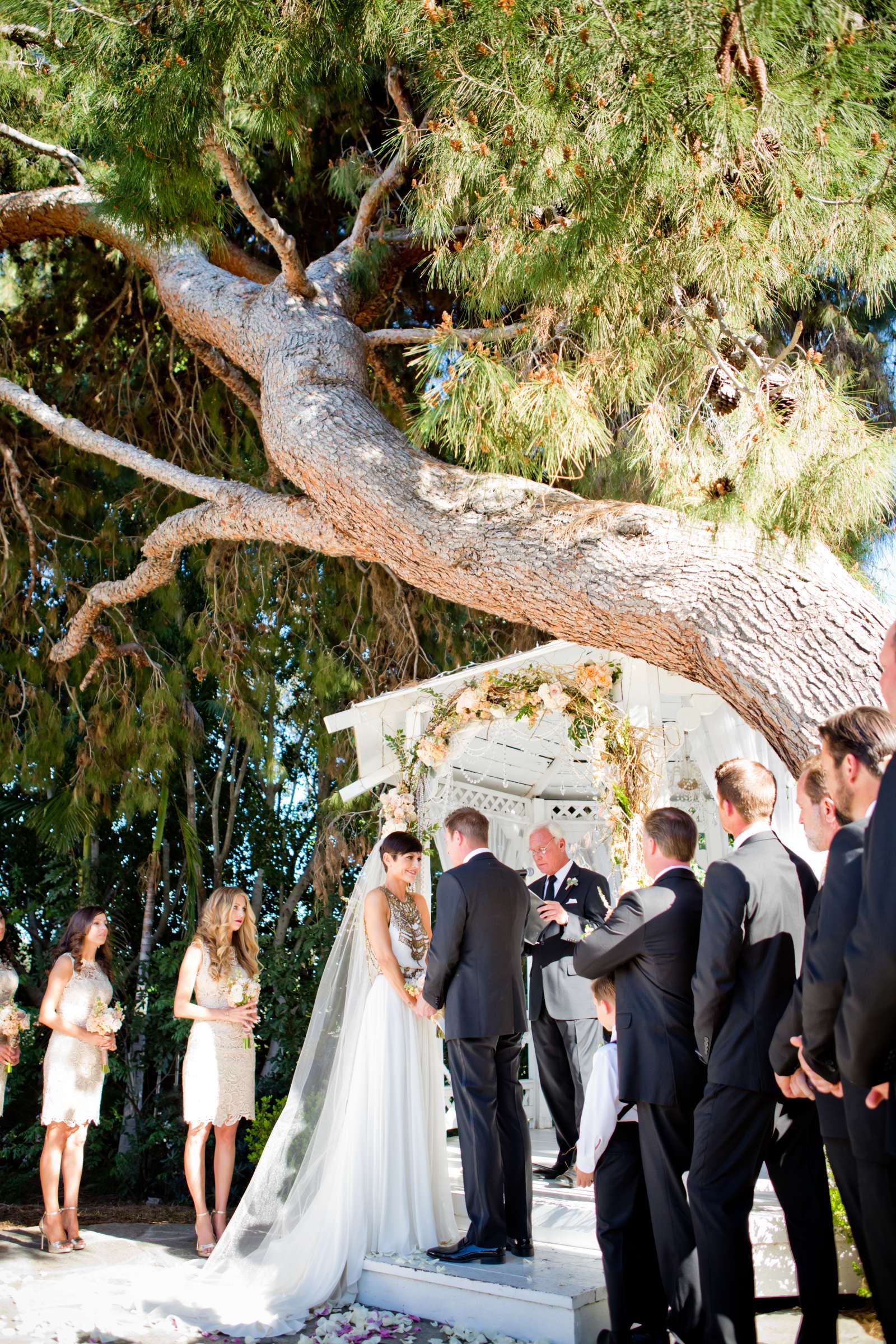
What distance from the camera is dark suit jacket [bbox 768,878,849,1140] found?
2680 millimetres

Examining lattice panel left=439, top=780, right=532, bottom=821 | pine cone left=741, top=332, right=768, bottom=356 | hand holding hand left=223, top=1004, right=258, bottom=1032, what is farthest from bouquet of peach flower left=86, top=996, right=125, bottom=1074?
pine cone left=741, top=332, right=768, bottom=356

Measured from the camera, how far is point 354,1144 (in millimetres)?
4574

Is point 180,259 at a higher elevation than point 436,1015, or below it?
higher

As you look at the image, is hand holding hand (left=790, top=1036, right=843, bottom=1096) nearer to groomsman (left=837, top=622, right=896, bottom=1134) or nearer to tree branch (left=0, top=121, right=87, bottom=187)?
groomsman (left=837, top=622, right=896, bottom=1134)

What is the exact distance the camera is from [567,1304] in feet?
12.1

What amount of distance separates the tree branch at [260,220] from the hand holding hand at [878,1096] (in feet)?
13.0

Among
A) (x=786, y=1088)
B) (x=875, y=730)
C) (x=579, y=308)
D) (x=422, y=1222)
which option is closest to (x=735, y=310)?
(x=579, y=308)

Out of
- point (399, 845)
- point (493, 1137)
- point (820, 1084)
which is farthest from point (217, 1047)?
point (820, 1084)

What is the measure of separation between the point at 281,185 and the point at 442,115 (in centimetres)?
382

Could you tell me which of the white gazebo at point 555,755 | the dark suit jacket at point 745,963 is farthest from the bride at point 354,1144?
the dark suit jacket at point 745,963

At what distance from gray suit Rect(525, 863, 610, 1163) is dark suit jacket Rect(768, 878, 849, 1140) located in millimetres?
3171

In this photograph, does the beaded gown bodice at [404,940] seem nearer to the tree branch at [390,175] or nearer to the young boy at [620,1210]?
the young boy at [620,1210]

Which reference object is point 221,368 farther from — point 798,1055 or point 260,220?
point 798,1055

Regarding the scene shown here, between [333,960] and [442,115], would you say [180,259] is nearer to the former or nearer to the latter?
[442,115]
